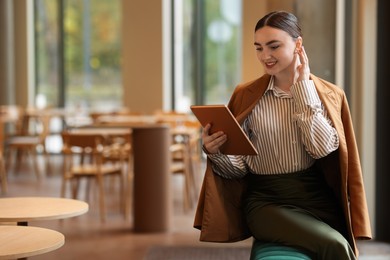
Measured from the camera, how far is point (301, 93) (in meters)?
2.78

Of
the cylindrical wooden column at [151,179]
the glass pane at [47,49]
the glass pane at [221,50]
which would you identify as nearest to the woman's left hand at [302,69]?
the cylindrical wooden column at [151,179]

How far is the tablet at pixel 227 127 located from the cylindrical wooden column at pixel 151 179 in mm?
3552

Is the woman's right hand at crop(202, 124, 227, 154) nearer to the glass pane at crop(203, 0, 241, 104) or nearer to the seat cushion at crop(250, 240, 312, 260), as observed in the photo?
the seat cushion at crop(250, 240, 312, 260)

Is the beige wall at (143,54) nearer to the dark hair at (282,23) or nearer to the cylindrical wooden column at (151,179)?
the cylindrical wooden column at (151,179)

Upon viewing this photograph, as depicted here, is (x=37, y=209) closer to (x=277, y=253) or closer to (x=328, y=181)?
(x=277, y=253)

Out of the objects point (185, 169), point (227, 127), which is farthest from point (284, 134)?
point (185, 169)

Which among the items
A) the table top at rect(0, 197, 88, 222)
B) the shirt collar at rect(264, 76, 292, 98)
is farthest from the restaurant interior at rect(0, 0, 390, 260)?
the shirt collar at rect(264, 76, 292, 98)

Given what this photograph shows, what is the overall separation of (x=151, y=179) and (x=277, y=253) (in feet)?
12.3

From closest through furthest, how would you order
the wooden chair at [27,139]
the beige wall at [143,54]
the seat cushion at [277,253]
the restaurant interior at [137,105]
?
1. the seat cushion at [277,253]
2. the restaurant interior at [137,105]
3. the wooden chair at [27,139]
4. the beige wall at [143,54]

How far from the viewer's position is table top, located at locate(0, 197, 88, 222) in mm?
3082

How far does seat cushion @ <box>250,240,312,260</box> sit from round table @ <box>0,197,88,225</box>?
86cm

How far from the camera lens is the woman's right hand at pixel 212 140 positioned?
283 cm

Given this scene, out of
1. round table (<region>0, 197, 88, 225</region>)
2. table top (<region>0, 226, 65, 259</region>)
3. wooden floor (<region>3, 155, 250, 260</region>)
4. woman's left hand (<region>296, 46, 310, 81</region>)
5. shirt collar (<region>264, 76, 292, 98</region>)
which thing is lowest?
wooden floor (<region>3, 155, 250, 260</region>)

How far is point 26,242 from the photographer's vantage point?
9.09ft
